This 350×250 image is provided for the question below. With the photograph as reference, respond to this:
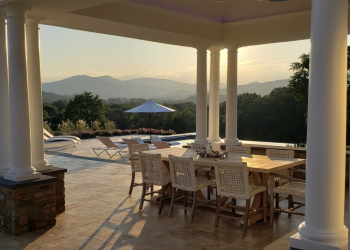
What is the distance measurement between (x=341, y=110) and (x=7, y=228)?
174 inches

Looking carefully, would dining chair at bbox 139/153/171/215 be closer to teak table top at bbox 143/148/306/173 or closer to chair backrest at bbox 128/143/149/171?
teak table top at bbox 143/148/306/173

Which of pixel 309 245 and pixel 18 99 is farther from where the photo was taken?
pixel 18 99

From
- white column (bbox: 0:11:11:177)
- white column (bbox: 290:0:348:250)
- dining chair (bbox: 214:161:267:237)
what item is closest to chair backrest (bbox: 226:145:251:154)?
dining chair (bbox: 214:161:267:237)

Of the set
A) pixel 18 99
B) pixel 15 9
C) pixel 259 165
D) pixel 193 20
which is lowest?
pixel 259 165

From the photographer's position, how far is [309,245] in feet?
9.64

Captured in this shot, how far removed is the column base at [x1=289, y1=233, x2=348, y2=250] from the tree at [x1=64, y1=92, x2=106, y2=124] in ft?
92.6

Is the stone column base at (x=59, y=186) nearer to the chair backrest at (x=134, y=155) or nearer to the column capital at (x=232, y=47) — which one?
the chair backrest at (x=134, y=155)

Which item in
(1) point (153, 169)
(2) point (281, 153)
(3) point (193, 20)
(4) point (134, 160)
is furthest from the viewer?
(3) point (193, 20)

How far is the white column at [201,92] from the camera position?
9.22m

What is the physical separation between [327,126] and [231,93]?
265 inches

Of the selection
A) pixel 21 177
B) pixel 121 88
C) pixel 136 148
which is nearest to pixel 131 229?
pixel 21 177

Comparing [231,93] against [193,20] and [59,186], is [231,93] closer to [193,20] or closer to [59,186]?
[193,20]

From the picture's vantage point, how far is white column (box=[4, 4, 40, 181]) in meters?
4.97

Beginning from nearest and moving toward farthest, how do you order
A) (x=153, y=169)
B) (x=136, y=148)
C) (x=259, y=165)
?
(x=259, y=165) → (x=153, y=169) → (x=136, y=148)
